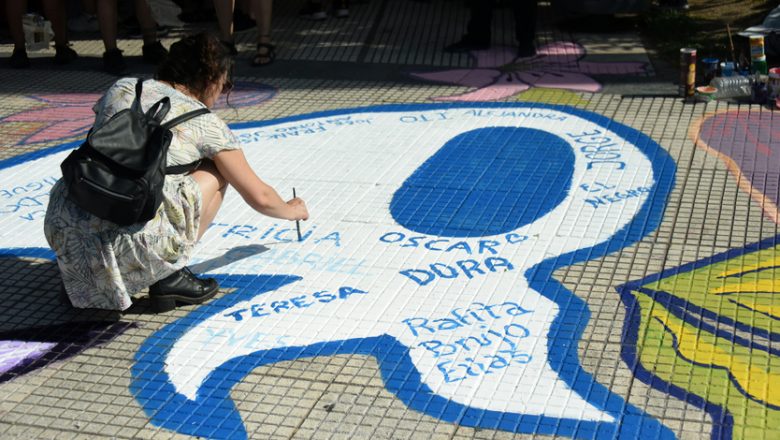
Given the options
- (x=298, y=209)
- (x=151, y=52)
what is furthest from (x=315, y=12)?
(x=298, y=209)

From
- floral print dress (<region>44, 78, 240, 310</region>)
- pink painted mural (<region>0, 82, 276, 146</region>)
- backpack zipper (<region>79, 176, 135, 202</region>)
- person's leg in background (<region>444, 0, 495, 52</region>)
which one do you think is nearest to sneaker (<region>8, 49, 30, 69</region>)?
pink painted mural (<region>0, 82, 276, 146</region>)

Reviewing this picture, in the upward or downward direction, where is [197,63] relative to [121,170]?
upward

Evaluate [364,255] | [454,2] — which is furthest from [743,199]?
[454,2]

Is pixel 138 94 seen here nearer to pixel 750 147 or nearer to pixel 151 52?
pixel 750 147

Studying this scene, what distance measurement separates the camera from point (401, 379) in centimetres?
357

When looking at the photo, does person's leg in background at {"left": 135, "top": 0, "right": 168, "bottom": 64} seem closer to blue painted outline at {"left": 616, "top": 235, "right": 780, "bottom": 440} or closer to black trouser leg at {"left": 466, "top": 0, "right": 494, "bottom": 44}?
black trouser leg at {"left": 466, "top": 0, "right": 494, "bottom": 44}

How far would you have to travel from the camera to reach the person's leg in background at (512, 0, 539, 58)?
7680 millimetres

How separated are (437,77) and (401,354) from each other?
396 cm

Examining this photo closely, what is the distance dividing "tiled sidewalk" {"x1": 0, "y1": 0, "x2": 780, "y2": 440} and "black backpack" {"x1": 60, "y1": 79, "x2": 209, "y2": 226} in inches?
21.5

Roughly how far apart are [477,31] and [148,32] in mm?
2531

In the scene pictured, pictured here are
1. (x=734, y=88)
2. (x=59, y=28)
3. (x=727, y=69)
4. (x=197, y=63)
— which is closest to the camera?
(x=197, y=63)

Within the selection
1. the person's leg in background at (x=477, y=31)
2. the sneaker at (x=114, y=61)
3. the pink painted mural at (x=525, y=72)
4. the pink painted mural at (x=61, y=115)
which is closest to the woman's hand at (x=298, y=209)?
the pink painted mural at (x=61, y=115)

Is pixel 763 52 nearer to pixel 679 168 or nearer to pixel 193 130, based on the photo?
pixel 679 168

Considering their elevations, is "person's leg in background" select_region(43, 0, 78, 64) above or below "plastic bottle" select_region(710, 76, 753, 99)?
below
